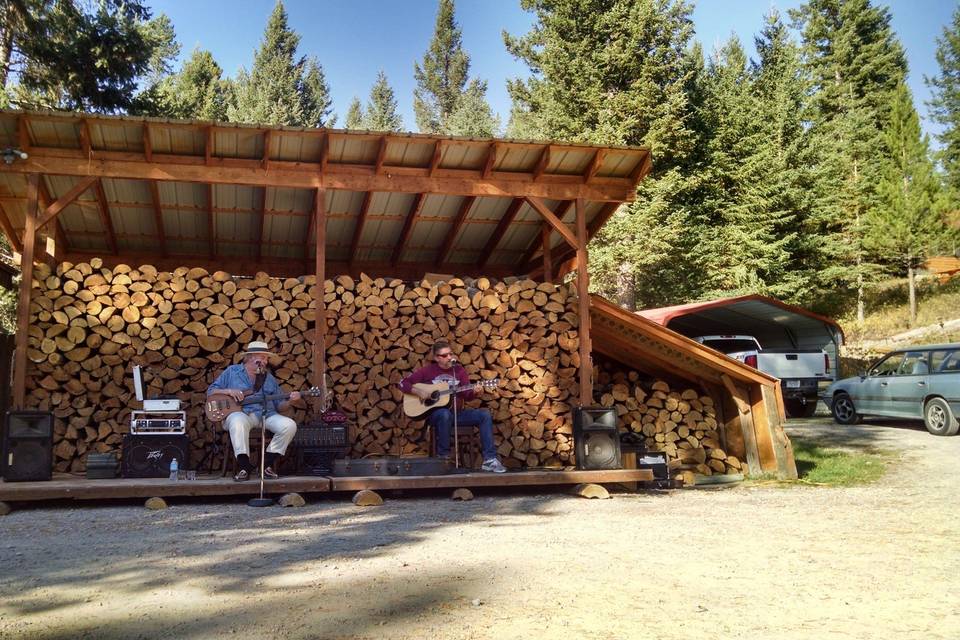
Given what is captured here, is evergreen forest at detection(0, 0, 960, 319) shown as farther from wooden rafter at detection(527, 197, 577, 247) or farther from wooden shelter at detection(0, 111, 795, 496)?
wooden rafter at detection(527, 197, 577, 247)

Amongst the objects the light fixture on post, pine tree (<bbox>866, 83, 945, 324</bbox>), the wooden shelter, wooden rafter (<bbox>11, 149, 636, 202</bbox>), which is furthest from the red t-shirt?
pine tree (<bbox>866, 83, 945, 324</bbox>)

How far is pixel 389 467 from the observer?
766 centimetres

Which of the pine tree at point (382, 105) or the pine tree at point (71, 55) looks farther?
the pine tree at point (382, 105)

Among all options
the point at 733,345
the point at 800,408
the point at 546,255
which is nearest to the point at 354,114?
the point at 733,345

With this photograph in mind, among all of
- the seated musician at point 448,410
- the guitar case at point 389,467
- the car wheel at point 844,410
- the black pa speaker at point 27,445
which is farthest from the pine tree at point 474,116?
the black pa speaker at point 27,445

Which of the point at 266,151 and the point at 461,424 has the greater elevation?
the point at 266,151

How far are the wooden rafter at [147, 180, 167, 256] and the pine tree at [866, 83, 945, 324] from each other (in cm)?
2516

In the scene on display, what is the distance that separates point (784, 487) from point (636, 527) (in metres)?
3.69

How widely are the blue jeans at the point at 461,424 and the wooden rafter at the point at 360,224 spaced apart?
10.4 ft

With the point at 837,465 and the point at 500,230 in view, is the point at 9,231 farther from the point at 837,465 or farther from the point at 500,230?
the point at 837,465

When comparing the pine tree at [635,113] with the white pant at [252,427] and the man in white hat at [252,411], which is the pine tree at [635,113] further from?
the white pant at [252,427]

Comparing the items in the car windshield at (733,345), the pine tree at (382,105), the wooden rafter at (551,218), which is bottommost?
the car windshield at (733,345)

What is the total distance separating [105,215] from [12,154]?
2148mm

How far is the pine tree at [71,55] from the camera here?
14.8 metres
